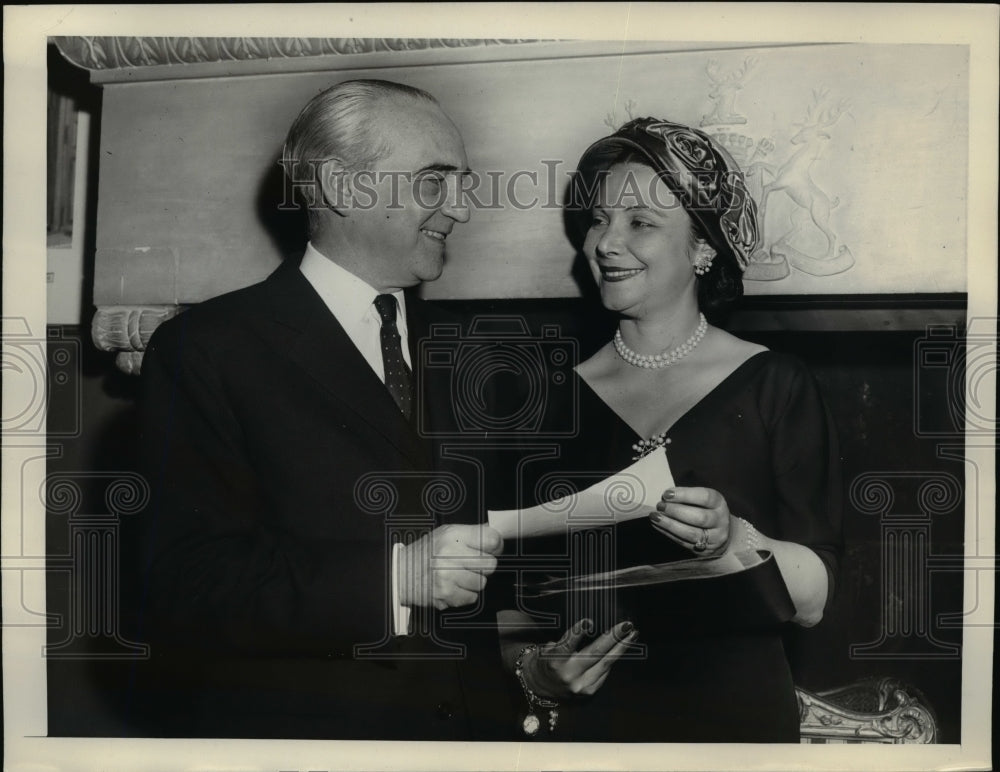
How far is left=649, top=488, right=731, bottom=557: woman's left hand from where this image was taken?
2.58 meters

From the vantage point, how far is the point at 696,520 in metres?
2.57

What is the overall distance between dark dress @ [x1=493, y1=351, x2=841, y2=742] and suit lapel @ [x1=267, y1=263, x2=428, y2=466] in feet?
1.26

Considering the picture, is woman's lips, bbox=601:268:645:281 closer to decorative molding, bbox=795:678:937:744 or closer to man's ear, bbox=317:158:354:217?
man's ear, bbox=317:158:354:217

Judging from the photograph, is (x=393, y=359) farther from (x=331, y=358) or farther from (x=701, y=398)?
(x=701, y=398)

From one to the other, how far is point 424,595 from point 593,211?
1063mm

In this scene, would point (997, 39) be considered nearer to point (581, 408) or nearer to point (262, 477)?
→ point (581, 408)

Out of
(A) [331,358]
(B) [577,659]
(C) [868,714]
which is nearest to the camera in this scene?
(A) [331,358]

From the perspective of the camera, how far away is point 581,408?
8.79ft

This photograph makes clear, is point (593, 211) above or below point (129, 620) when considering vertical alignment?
above

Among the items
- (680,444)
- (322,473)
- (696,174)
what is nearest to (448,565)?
(322,473)

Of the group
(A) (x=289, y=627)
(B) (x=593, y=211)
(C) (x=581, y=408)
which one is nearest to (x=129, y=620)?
(A) (x=289, y=627)

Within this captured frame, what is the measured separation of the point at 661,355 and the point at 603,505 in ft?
1.34

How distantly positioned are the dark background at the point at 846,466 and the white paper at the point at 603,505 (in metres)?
0.34

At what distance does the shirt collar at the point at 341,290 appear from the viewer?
2.60 m
